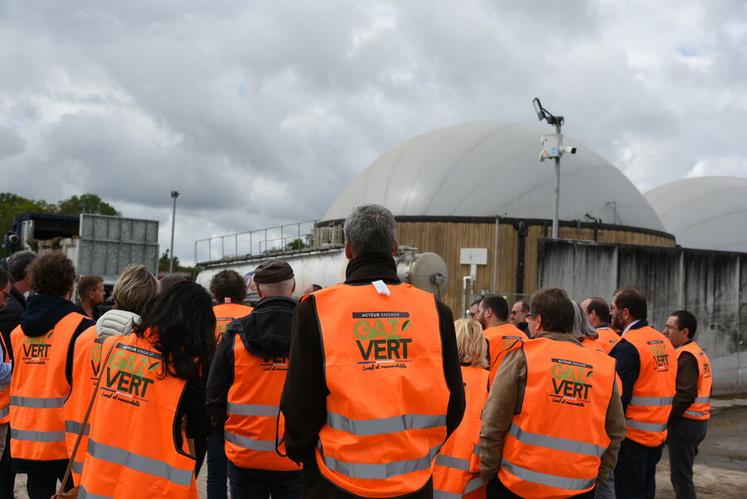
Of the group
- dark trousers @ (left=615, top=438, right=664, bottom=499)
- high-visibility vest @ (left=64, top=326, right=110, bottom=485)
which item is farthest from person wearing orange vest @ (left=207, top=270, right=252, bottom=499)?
dark trousers @ (left=615, top=438, right=664, bottom=499)

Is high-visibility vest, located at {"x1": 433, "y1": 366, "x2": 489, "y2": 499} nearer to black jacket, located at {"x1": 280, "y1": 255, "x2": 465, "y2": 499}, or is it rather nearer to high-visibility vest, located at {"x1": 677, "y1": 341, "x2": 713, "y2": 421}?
black jacket, located at {"x1": 280, "y1": 255, "x2": 465, "y2": 499}

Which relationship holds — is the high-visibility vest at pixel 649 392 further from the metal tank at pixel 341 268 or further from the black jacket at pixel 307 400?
the metal tank at pixel 341 268

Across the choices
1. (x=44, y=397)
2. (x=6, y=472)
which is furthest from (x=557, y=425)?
(x=6, y=472)

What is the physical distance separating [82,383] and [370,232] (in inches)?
86.1

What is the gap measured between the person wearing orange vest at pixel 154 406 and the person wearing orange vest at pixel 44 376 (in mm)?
1057

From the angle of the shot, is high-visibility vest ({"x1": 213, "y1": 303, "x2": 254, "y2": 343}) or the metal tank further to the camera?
the metal tank

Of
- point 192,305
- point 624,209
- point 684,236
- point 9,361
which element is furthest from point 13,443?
point 684,236

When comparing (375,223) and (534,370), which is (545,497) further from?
(375,223)

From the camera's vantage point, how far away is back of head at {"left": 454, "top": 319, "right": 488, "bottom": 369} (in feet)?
16.1

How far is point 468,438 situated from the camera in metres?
4.88

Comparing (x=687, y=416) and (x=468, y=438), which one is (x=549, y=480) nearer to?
(x=468, y=438)

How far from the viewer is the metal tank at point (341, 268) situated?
60.1 feet

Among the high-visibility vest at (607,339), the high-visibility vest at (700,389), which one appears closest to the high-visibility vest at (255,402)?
the high-visibility vest at (607,339)

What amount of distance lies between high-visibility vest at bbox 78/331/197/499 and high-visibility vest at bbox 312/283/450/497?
0.91 metres
